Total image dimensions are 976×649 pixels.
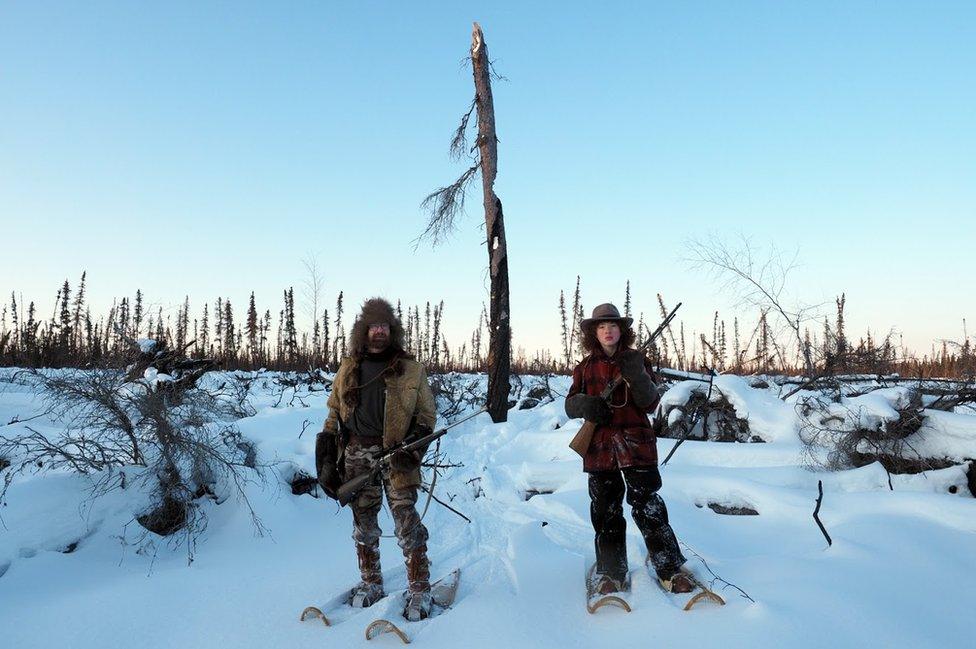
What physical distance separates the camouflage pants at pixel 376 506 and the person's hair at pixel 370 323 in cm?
71

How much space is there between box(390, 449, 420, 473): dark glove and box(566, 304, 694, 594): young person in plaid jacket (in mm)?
1110

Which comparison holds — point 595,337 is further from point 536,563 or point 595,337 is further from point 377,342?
point 536,563

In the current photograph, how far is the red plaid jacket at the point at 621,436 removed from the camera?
11.4 feet

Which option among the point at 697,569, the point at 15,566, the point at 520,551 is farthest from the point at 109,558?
the point at 697,569

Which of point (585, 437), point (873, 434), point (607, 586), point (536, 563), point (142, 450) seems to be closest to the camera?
point (607, 586)

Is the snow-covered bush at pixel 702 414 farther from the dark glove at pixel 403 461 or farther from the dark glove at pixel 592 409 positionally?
the dark glove at pixel 403 461

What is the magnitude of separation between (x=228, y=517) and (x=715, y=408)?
6687 mm

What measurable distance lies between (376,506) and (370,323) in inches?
51.8

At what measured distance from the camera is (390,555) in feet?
16.2

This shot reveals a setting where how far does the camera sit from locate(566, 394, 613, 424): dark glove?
11.4 feet

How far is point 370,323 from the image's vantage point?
3955mm

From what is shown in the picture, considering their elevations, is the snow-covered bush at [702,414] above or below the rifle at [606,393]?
below

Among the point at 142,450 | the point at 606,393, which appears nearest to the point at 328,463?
the point at 606,393

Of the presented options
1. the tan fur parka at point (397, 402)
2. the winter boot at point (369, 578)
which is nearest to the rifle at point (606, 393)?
the tan fur parka at point (397, 402)
